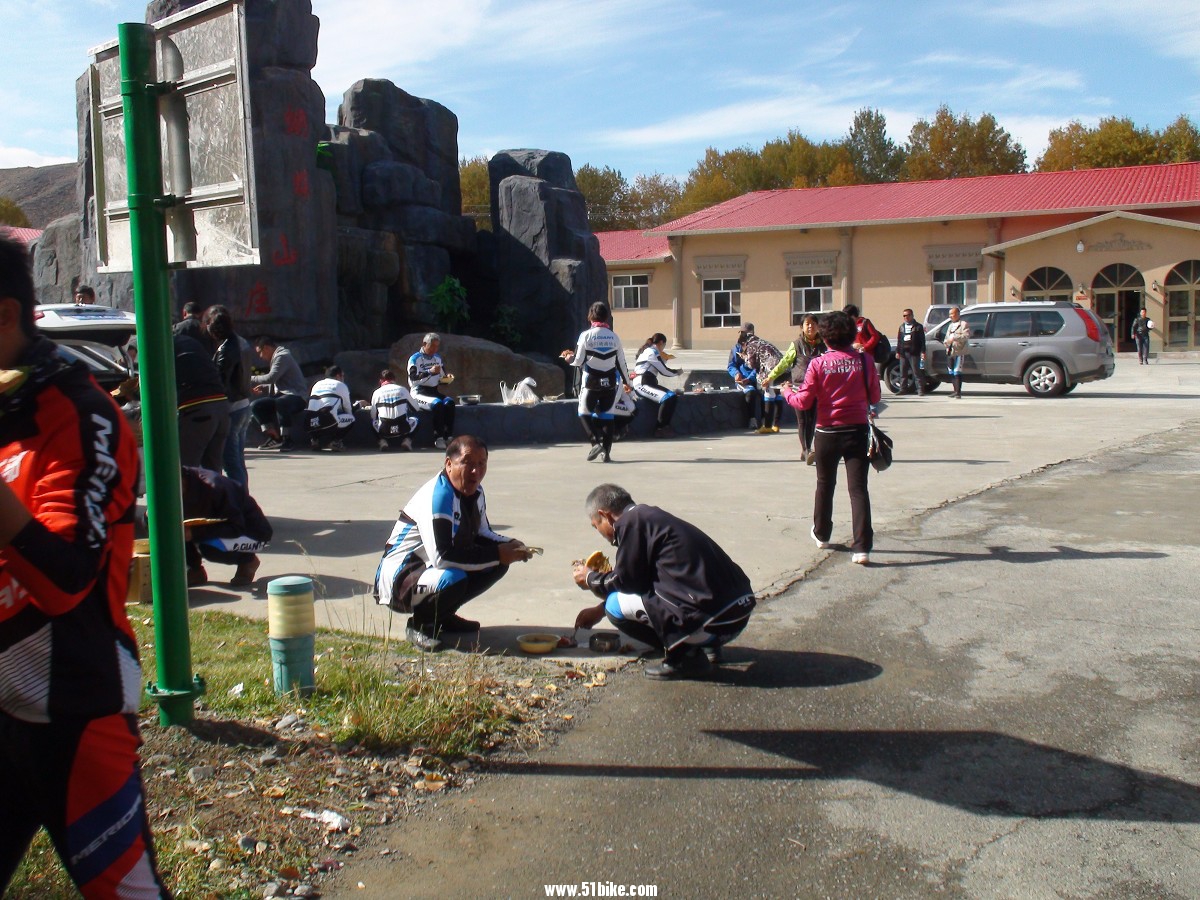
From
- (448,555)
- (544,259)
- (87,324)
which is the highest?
(544,259)

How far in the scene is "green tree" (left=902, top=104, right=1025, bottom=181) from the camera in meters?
62.6

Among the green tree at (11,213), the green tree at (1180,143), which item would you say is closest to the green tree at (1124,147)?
the green tree at (1180,143)

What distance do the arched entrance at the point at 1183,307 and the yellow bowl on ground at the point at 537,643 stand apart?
34.3m

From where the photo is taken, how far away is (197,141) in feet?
13.4

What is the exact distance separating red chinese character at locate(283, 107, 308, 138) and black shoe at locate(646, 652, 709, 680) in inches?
690

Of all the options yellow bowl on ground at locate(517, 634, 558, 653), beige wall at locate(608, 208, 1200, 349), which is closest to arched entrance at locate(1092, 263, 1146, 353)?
beige wall at locate(608, 208, 1200, 349)

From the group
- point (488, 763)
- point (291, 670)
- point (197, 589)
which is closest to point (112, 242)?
point (291, 670)

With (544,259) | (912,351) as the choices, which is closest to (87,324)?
(544,259)

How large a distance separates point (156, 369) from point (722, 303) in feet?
129

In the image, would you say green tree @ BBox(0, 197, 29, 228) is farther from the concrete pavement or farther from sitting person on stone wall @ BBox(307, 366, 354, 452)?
the concrete pavement

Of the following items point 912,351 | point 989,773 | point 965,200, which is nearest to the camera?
point 989,773

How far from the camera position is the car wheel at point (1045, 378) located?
809 inches

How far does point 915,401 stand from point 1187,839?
17839 mm

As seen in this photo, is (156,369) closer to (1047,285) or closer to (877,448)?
(877,448)
